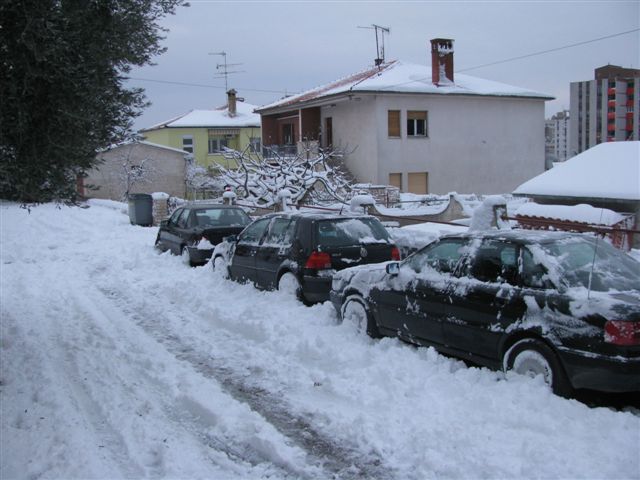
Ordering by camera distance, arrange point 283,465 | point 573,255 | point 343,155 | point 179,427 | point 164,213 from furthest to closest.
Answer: point 343,155, point 164,213, point 573,255, point 179,427, point 283,465

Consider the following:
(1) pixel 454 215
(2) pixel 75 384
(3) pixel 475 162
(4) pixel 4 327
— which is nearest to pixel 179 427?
(2) pixel 75 384

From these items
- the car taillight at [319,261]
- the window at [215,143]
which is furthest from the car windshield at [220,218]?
the window at [215,143]

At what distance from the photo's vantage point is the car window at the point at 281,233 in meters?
10.1

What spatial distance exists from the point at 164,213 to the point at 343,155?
43.8ft

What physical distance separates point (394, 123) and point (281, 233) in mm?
25015

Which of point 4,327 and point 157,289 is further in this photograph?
point 157,289

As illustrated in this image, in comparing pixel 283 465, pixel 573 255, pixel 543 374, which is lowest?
pixel 283 465

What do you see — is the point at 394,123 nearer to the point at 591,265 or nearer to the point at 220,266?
the point at 220,266

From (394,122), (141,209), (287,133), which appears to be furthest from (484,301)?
(287,133)

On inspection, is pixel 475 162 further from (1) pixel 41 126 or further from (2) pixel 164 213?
(1) pixel 41 126

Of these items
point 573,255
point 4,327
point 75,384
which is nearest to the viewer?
point 573,255

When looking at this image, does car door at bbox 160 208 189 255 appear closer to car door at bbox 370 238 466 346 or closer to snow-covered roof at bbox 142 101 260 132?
car door at bbox 370 238 466 346

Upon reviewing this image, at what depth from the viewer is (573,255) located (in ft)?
20.0

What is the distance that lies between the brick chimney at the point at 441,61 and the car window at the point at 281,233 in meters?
27.5
